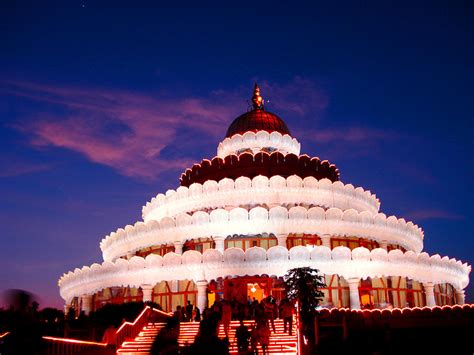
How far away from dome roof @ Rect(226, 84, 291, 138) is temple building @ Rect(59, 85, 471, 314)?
713cm

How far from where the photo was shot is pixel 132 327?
2069 centimetres

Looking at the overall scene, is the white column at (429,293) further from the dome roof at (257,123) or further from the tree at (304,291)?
the dome roof at (257,123)

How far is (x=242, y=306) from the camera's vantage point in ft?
73.2

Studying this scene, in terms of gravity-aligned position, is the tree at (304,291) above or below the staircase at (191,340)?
above

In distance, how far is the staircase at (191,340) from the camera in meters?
18.4

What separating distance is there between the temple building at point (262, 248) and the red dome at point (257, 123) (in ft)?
23.4

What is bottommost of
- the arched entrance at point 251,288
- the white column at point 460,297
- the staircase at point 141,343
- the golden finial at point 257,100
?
the staircase at point 141,343

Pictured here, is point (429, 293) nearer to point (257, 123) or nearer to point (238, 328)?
point (238, 328)

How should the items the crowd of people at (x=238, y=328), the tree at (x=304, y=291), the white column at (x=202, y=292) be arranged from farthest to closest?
the white column at (x=202, y=292) < the tree at (x=304, y=291) < the crowd of people at (x=238, y=328)

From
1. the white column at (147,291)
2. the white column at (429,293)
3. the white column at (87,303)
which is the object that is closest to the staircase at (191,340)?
the white column at (147,291)

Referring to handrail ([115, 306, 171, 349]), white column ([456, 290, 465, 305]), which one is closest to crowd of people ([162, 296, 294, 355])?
handrail ([115, 306, 171, 349])

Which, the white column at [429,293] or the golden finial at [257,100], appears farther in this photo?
the golden finial at [257,100]

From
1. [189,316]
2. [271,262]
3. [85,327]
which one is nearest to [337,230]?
[271,262]

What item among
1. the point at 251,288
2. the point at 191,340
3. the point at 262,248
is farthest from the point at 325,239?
the point at 191,340
